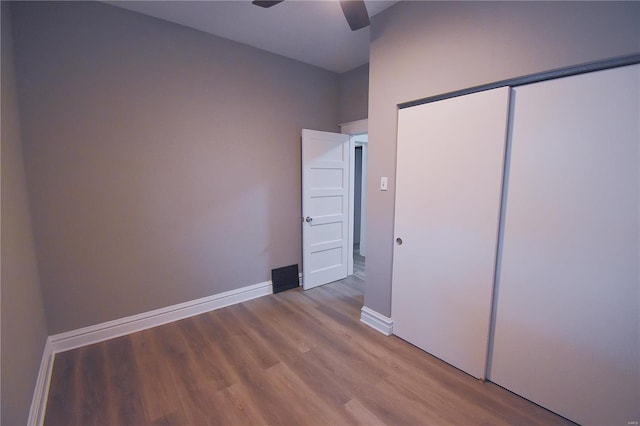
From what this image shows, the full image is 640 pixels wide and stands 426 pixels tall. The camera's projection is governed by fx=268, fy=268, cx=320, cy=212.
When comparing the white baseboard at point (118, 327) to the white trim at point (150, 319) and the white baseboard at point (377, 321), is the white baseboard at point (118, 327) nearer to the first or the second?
the white trim at point (150, 319)

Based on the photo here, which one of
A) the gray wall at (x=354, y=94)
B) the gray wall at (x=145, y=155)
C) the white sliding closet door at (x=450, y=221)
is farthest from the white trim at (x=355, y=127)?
the white sliding closet door at (x=450, y=221)

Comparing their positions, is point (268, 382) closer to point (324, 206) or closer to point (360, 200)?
point (324, 206)

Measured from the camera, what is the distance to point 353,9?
1691mm

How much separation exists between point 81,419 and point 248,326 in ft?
4.05

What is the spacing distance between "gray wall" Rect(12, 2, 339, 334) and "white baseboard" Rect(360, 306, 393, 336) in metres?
1.31

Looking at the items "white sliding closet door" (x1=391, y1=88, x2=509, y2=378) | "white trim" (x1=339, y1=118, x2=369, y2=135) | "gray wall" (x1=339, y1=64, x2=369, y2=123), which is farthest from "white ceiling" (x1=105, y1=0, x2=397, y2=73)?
"white sliding closet door" (x1=391, y1=88, x2=509, y2=378)

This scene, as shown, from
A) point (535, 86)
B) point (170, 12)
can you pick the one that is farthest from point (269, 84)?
point (535, 86)

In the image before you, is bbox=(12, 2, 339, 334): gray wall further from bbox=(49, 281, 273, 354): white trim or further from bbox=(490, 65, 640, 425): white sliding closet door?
bbox=(490, 65, 640, 425): white sliding closet door

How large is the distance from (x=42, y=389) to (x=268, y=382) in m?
1.41

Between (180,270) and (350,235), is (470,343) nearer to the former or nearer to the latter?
(350,235)

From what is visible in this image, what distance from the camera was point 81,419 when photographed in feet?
5.16

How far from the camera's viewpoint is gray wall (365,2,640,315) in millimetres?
1349

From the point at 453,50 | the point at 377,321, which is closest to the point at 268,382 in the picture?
the point at 377,321

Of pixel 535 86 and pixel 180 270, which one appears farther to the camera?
pixel 180 270
